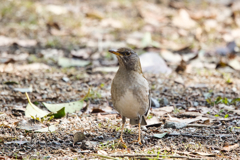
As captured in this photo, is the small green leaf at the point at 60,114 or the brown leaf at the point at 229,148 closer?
the brown leaf at the point at 229,148

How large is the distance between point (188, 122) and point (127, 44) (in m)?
4.50

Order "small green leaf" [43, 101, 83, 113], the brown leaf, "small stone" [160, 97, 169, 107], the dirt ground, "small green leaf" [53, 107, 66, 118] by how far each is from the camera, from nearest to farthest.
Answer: the brown leaf → the dirt ground → "small green leaf" [53, 107, 66, 118] → "small green leaf" [43, 101, 83, 113] → "small stone" [160, 97, 169, 107]

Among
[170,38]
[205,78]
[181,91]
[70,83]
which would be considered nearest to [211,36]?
[170,38]

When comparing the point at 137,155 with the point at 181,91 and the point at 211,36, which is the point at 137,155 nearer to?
the point at 181,91

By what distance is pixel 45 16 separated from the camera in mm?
10453

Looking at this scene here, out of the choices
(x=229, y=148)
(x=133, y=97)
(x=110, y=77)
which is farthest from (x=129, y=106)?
(x=110, y=77)

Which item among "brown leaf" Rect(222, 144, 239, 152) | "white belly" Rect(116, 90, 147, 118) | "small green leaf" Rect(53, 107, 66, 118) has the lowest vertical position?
"brown leaf" Rect(222, 144, 239, 152)

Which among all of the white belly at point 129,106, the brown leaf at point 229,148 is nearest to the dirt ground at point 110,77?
the brown leaf at point 229,148

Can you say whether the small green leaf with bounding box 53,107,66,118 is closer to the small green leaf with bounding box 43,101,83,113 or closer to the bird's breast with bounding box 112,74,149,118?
the small green leaf with bounding box 43,101,83,113

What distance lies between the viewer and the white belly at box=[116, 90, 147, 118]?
434 cm

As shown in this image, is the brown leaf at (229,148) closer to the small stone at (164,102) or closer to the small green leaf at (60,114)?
the small stone at (164,102)

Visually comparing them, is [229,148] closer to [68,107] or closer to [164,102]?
[164,102]

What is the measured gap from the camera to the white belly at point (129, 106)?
14.2ft

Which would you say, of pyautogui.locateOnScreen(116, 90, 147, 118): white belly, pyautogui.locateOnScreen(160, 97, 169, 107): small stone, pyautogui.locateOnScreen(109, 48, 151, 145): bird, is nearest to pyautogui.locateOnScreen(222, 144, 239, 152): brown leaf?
pyautogui.locateOnScreen(109, 48, 151, 145): bird
